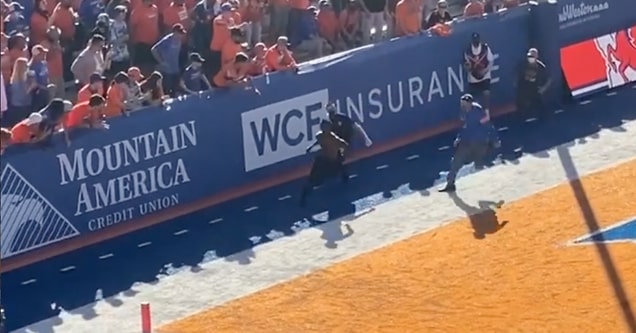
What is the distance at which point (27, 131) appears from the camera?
20906mm

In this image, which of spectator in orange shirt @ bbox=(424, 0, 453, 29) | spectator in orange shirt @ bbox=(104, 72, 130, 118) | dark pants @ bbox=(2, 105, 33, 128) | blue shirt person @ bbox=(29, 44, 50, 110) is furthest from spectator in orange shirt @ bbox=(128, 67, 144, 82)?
spectator in orange shirt @ bbox=(424, 0, 453, 29)

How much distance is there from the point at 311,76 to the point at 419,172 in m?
2.15

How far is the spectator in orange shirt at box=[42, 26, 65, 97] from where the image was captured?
22.3 meters

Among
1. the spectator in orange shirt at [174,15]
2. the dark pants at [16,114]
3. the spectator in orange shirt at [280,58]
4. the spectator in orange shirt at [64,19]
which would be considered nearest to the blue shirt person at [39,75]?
the dark pants at [16,114]

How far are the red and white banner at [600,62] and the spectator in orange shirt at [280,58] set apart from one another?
19.4ft

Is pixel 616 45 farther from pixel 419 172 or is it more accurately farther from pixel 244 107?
pixel 244 107

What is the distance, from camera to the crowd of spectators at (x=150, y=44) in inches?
849

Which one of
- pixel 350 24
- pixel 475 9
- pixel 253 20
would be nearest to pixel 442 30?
pixel 475 9

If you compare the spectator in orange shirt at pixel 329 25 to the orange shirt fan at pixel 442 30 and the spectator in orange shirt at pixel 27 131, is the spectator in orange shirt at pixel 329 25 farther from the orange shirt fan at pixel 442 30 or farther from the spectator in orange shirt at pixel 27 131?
the spectator in orange shirt at pixel 27 131

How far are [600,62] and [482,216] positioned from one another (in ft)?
23.6

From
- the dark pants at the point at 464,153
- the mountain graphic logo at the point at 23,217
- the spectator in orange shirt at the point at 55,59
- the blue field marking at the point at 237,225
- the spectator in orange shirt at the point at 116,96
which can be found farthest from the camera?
the dark pants at the point at 464,153

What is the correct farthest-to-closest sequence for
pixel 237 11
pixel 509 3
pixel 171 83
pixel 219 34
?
pixel 509 3
pixel 237 11
pixel 219 34
pixel 171 83

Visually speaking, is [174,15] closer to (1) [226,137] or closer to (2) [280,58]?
(2) [280,58]

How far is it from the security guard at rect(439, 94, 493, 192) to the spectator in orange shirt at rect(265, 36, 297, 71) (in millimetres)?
2642
